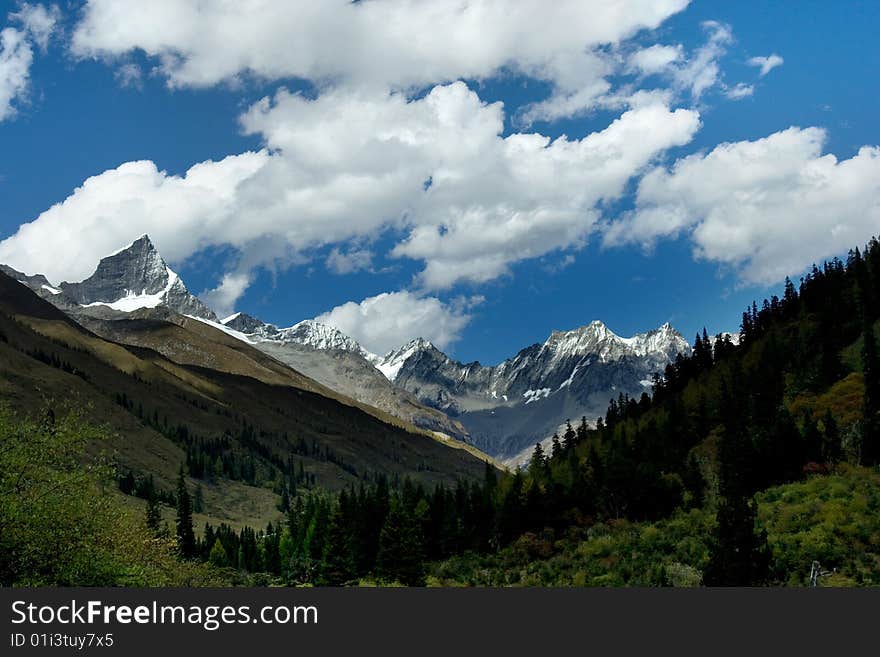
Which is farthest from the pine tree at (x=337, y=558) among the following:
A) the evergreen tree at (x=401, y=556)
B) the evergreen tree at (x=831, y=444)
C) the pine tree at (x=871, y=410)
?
the pine tree at (x=871, y=410)

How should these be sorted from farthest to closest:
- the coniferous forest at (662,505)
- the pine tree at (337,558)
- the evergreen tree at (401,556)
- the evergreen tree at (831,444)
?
the pine tree at (337,558) → the evergreen tree at (401,556) → the evergreen tree at (831,444) → the coniferous forest at (662,505)

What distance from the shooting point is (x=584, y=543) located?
84.9m

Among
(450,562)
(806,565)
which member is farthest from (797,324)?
(806,565)

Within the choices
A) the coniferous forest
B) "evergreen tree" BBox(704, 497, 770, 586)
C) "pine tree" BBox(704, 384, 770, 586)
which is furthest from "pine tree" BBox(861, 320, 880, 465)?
"evergreen tree" BBox(704, 497, 770, 586)

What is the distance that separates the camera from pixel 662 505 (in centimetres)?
9438

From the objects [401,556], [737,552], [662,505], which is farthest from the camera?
[662,505]

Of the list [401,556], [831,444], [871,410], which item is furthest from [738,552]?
[871,410]

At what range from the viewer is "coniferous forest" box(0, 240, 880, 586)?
43.9m

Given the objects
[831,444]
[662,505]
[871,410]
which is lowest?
[662,505]

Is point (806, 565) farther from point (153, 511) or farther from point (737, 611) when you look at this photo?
point (153, 511)

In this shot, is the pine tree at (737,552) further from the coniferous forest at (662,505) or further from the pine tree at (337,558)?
the pine tree at (337,558)

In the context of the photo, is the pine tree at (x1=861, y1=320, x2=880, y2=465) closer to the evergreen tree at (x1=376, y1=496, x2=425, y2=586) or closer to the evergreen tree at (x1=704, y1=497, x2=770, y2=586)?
the evergreen tree at (x1=704, y1=497, x2=770, y2=586)

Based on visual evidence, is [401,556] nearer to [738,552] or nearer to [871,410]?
[738,552]

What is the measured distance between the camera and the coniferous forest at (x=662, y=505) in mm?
43938
